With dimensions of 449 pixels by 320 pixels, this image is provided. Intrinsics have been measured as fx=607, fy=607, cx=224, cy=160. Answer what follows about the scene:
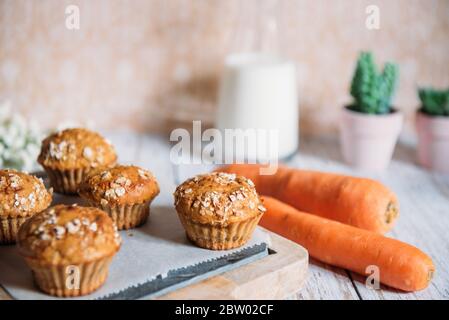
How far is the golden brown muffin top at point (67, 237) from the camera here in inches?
52.9

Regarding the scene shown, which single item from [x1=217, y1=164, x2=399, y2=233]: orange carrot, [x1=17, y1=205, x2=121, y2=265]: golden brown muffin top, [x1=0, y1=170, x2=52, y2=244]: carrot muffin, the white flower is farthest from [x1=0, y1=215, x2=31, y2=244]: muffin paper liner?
[x1=217, y1=164, x2=399, y2=233]: orange carrot

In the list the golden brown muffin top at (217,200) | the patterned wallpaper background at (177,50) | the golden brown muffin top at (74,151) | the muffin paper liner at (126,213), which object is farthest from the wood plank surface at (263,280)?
the patterned wallpaper background at (177,50)

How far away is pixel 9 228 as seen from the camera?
5.27ft

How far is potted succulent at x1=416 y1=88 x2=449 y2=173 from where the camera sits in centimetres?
250

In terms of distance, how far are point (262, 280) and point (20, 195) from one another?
0.68m

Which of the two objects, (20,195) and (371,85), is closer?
(20,195)

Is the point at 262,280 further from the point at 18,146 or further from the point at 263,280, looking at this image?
the point at 18,146

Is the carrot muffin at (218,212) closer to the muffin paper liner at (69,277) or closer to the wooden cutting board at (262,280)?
the wooden cutting board at (262,280)

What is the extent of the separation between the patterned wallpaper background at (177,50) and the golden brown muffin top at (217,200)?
48.6 inches

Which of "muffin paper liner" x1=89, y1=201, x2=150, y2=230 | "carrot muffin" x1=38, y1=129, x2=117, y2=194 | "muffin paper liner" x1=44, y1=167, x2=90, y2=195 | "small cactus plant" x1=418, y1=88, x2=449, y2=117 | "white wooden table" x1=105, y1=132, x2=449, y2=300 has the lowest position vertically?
"white wooden table" x1=105, y1=132, x2=449, y2=300

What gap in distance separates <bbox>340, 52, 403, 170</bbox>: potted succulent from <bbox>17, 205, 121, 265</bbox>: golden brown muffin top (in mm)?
1405

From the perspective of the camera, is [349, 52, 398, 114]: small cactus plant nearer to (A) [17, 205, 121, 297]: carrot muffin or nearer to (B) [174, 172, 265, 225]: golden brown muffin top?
(B) [174, 172, 265, 225]: golden brown muffin top

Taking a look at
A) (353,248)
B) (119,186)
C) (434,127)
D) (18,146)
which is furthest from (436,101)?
(18,146)

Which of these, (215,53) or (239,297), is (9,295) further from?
(215,53)
